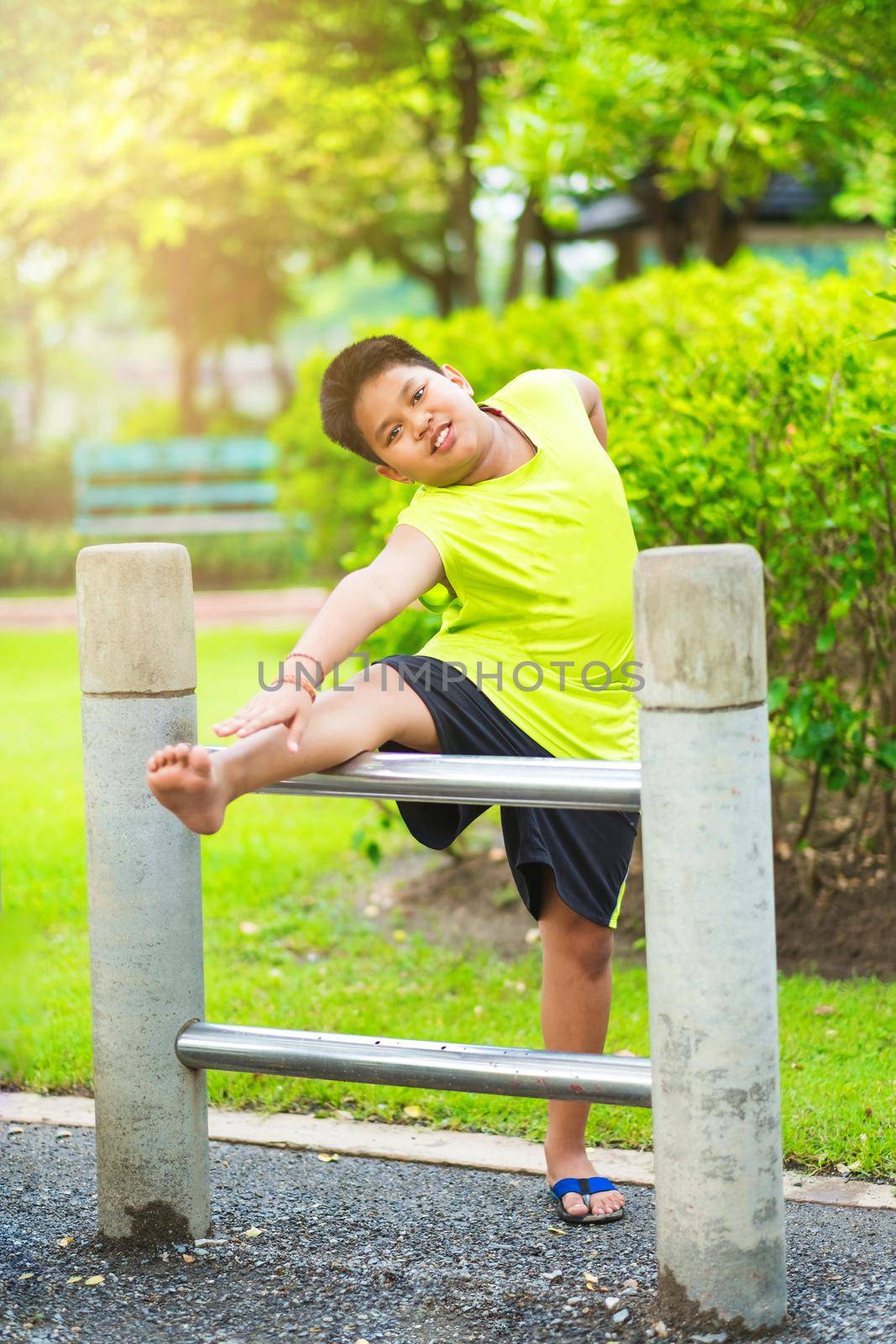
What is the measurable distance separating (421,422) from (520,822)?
714 millimetres

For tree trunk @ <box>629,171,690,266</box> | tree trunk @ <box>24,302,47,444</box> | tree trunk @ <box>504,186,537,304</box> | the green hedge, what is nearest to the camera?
the green hedge

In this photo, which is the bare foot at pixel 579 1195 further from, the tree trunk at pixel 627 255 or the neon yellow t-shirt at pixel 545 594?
the tree trunk at pixel 627 255

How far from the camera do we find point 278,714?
7.41ft

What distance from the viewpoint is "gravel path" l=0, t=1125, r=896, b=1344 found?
232cm

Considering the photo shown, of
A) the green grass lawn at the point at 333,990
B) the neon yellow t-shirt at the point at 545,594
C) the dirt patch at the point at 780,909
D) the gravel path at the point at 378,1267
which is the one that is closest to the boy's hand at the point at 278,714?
the neon yellow t-shirt at the point at 545,594

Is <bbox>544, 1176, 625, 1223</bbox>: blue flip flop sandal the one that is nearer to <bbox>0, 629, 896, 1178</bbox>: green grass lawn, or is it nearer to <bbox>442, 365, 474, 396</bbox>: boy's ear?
<bbox>0, 629, 896, 1178</bbox>: green grass lawn

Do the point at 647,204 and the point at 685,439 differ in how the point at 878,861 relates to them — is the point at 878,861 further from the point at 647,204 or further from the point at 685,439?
the point at 647,204

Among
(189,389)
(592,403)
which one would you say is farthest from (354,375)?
(189,389)

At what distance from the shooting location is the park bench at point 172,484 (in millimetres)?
16969

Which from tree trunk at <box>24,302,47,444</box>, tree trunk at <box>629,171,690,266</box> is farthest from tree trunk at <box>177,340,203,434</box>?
tree trunk at <box>24,302,47,444</box>

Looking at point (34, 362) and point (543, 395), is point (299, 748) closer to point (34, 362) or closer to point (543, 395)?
point (543, 395)

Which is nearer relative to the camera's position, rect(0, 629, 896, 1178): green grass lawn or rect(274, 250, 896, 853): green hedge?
rect(0, 629, 896, 1178): green grass lawn

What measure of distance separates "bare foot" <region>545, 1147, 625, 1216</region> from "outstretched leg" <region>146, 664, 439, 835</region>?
84 centimetres

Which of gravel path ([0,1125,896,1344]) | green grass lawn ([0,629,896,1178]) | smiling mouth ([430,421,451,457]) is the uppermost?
smiling mouth ([430,421,451,457])
